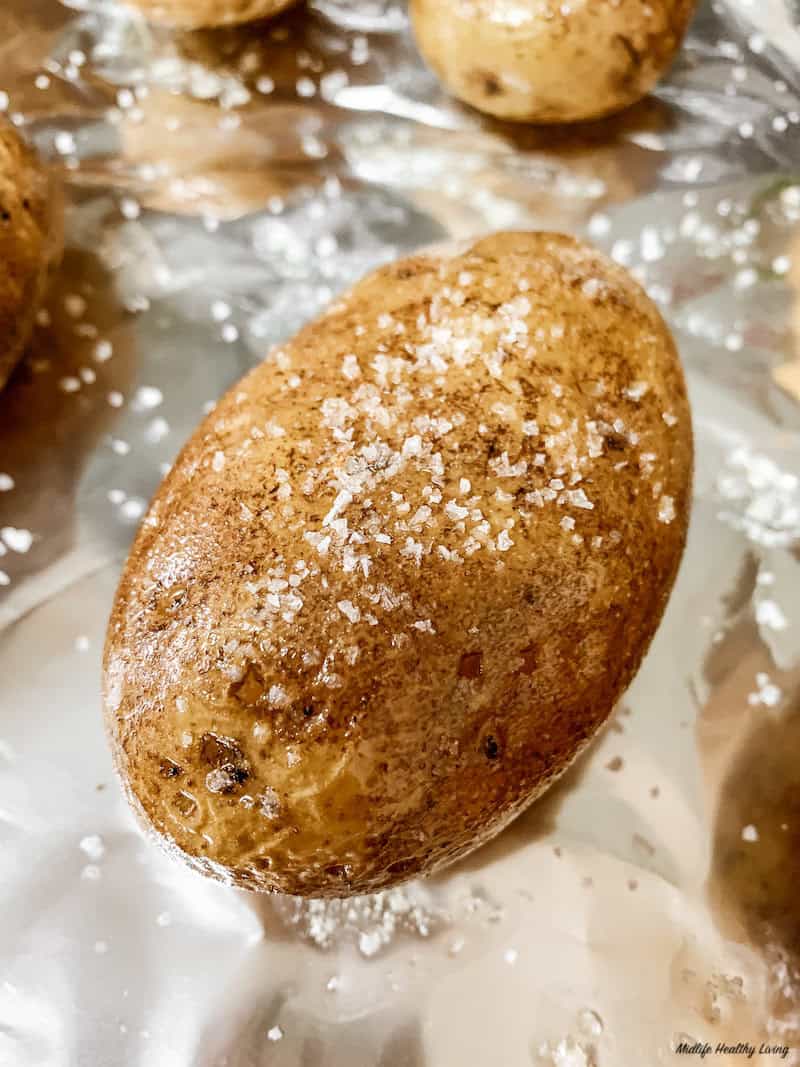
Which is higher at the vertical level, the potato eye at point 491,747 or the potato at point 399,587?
the potato at point 399,587

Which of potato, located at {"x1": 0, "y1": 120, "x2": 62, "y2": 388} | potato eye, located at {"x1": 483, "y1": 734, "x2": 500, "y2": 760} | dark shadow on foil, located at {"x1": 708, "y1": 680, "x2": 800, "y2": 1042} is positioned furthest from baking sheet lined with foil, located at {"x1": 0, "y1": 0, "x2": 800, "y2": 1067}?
potato eye, located at {"x1": 483, "y1": 734, "x2": 500, "y2": 760}

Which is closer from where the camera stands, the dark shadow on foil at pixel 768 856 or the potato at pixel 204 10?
the dark shadow on foil at pixel 768 856

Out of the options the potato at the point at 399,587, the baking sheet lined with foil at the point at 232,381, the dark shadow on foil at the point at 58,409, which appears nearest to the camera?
the potato at the point at 399,587

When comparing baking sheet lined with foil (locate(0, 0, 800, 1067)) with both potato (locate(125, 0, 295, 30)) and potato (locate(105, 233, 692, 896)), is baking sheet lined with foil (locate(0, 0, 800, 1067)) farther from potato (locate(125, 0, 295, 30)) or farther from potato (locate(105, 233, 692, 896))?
potato (locate(105, 233, 692, 896))

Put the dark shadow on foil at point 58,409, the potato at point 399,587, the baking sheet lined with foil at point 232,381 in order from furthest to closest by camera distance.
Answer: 1. the dark shadow on foil at point 58,409
2. the baking sheet lined with foil at point 232,381
3. the potato at point 399,587

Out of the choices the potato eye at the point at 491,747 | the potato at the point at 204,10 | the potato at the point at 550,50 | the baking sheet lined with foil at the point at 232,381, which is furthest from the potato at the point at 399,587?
the potato at the point at 204,10

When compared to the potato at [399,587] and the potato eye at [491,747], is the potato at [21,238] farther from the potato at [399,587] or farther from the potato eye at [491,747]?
the potato eye at [491,747]

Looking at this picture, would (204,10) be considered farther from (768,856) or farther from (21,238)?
(768,856)

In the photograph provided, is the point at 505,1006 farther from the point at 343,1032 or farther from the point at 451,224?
the point at 451,224
